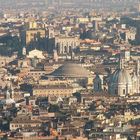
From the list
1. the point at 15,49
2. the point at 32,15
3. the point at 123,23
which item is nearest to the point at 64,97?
the point at 15,49

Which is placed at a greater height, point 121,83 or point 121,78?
point 121,78

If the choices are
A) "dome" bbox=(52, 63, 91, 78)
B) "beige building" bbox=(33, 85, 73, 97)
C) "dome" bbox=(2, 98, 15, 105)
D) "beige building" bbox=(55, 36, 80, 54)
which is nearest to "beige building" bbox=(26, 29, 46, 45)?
"beige building" bbox=(55, 36, 80, 54)

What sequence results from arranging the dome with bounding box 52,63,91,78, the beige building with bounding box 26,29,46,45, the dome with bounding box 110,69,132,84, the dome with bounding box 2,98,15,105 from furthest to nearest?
the beige building with bounding box 26,29,46,45, the dome with bounding box 52,63,91,78, the dome with bounding box 110,69,132,84, the dome with bounding box 2,98,15,105

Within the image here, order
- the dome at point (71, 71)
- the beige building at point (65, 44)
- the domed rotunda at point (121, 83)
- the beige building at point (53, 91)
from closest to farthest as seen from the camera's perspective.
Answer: the beige building at point (53, 91) < the domed rotunda at point (121, 83) < the dome at point (71, 71) < the beige building at point (65, 44)

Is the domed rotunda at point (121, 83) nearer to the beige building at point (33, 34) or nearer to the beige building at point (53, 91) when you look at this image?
the beige building at point (53, 91)

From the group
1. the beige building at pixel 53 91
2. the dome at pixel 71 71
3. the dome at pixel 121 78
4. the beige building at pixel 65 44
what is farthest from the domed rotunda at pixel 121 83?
the beige building at pixel 65 44

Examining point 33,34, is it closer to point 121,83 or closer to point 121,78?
point 121,78

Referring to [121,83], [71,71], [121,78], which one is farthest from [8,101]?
[71,71]

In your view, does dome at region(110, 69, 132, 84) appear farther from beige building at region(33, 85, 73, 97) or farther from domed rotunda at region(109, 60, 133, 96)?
beige building at region(33, 85, 73, 97)
